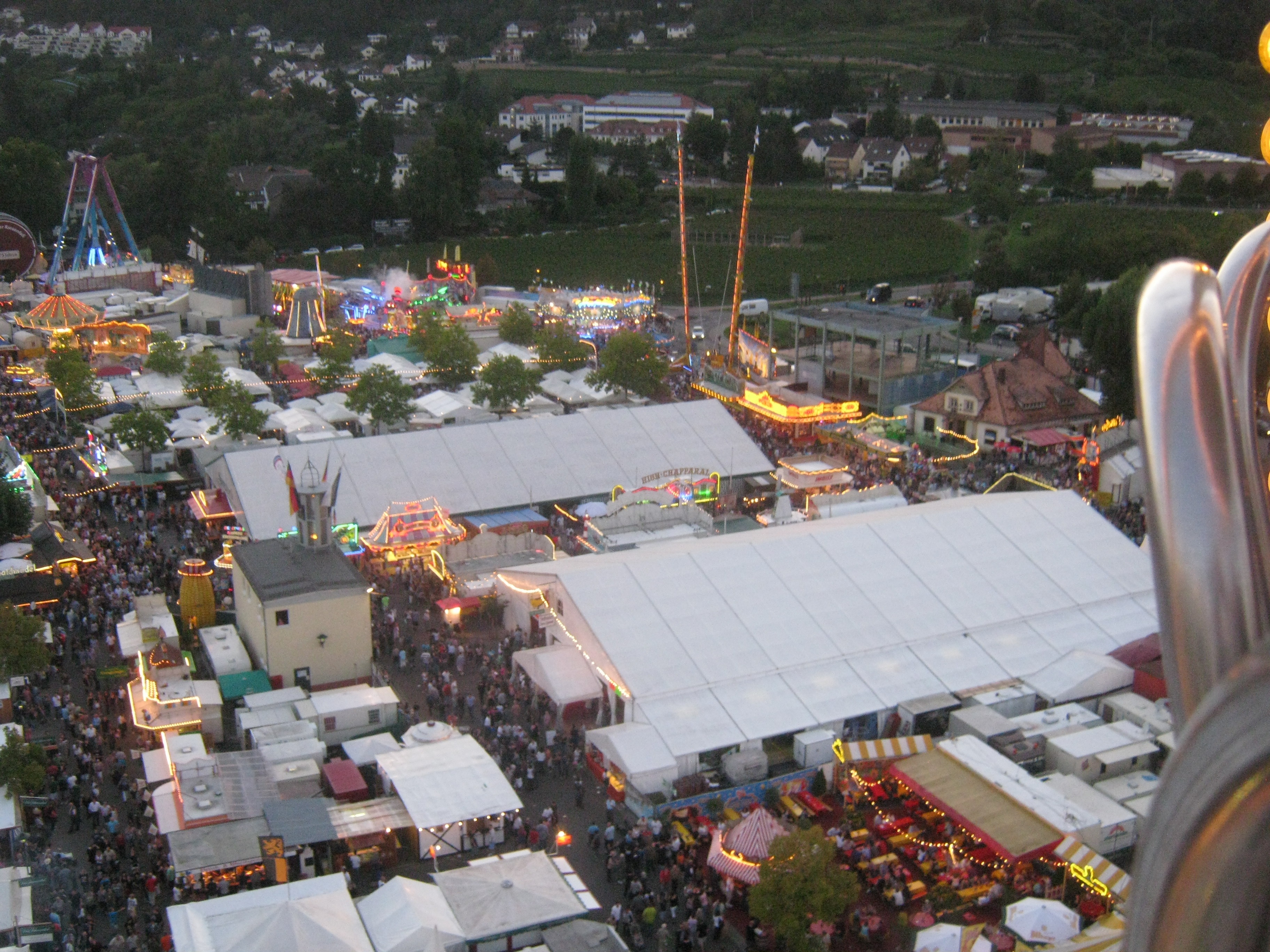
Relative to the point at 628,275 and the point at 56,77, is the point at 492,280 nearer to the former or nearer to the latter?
the point at 628,275

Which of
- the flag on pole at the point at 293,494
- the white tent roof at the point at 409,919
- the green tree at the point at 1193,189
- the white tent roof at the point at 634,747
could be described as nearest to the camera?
the white tent roof at the point at 409,919

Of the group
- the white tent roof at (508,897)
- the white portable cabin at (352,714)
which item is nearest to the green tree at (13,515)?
the white portable cabin at (352,714)

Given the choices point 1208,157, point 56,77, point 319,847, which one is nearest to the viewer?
point 319,847

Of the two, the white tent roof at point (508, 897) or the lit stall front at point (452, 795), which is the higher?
the white tent roof at point (508, 897)

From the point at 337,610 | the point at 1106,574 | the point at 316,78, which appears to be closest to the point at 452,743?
the point at 337,610

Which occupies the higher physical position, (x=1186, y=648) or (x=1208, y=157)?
(x=1186, y=648)

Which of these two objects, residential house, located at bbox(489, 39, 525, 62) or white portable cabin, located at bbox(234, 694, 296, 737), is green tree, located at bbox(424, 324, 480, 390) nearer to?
white portable cabin, located at bbox(234, 694, 296, 737)

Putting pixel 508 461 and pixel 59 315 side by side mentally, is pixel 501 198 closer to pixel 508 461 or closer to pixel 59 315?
pixel 59 315

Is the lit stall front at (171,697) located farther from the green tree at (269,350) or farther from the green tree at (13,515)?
the green tree at (269,350)
